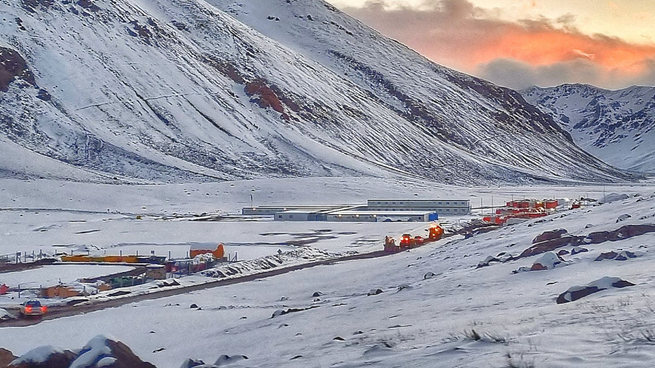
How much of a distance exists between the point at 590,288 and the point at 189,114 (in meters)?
142

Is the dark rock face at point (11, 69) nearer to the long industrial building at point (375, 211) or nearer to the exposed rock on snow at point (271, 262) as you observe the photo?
the long industrial building at point (375, 211)

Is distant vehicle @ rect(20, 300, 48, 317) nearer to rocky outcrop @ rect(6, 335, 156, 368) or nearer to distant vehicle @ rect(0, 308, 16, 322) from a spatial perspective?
distant vehicle @ rect(0, 308, 16, 322)

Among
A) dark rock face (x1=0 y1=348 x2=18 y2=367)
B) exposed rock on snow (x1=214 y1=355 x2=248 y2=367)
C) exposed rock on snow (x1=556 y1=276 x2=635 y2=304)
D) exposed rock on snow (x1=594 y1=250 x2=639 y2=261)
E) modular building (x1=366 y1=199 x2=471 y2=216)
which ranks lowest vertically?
dark rock face (x1=0 y1=348 x2=18 y2=367)

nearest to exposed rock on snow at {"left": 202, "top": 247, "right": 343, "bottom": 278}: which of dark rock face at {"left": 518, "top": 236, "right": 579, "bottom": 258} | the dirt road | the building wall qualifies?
the dirt road

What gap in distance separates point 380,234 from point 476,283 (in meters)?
40.0

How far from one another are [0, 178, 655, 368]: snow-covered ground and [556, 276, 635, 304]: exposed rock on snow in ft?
0.46

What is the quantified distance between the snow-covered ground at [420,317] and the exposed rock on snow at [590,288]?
139mm

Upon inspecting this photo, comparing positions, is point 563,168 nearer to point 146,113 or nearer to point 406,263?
point 146,113

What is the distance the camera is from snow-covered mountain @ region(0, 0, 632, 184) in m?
134

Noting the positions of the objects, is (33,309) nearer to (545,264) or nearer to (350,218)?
(545,264)

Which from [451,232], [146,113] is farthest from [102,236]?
[146,113]

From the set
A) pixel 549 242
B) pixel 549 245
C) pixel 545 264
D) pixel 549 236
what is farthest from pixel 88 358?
pixel 549 236

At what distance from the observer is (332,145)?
517 feet

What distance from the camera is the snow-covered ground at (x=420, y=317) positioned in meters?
10.4
